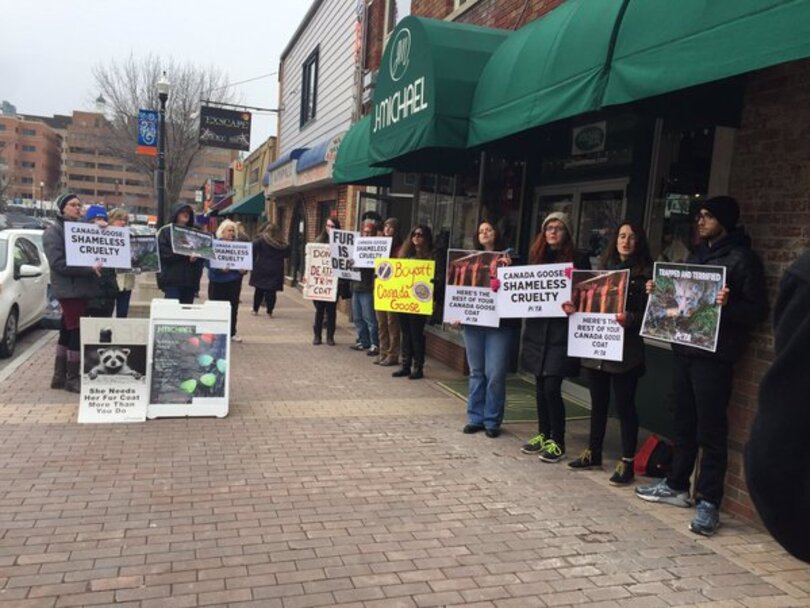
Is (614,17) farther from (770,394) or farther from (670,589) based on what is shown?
(770,394)

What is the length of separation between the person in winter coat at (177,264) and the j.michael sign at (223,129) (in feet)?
45.7

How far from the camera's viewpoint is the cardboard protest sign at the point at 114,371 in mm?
5812

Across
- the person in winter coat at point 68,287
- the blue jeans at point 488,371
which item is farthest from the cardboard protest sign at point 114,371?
the blue jeans at point 488,371

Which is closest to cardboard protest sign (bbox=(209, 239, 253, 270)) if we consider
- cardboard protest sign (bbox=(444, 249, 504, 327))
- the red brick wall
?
cardboard protest sign (bbox=(444, 249, 504, 327))

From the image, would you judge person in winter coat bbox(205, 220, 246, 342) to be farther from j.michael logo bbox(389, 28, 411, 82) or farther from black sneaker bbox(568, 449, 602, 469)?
black sneaker bbox(568, 449, 602, 469)

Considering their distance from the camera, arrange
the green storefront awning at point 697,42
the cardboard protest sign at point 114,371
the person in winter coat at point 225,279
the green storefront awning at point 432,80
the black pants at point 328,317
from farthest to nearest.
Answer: the black pants at point 328,317, the person in winter coat at point 225,279, the green storefront awning at point 432,80, the cardboard protest sign at point 114,371, the green storefront awning at point 697,42

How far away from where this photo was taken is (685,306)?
434 cm

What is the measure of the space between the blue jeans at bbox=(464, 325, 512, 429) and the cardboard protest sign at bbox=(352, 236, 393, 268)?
2.91 metres

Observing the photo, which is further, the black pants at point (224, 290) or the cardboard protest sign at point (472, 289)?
the black pants at point (224, 290)

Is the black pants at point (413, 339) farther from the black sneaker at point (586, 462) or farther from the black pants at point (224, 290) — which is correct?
the black sneaker at point (586, 462)

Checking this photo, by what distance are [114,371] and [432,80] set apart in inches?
161

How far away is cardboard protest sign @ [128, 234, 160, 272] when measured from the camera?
7.01 metres

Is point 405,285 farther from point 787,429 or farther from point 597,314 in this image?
point 787,429

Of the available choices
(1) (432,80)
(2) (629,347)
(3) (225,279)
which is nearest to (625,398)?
(2) (629,347)
